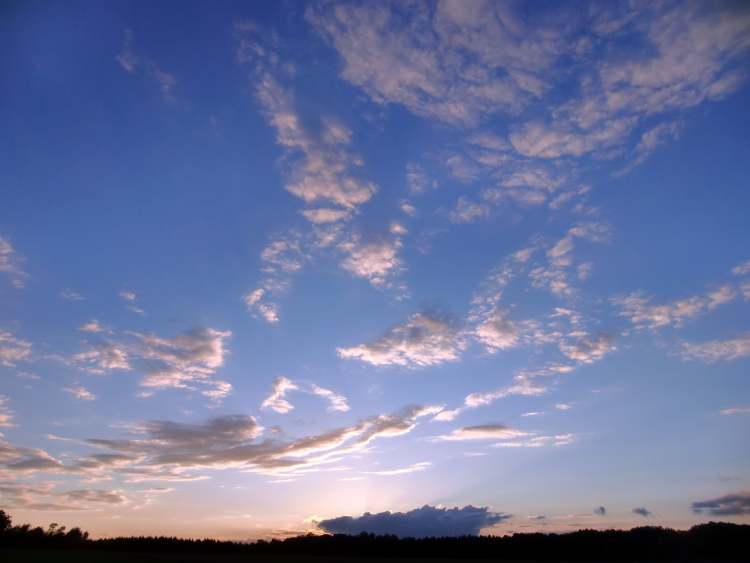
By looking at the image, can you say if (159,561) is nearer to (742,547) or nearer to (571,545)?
(571,545)

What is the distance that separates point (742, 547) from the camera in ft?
220

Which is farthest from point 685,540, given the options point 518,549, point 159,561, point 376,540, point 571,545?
point 159,561

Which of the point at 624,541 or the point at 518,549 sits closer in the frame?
the point at 624,541

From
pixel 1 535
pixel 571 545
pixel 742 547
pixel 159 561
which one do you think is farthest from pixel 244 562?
pixel 1 535

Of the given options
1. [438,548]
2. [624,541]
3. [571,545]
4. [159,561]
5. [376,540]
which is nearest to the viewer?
[159,561]

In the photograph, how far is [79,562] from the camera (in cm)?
5591

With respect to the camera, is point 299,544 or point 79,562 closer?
point 79,562

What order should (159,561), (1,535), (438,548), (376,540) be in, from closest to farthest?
(159,561)
(438,548)
(376,540)
(1,535)

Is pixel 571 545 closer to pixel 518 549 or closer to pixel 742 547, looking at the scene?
pixel 518 549

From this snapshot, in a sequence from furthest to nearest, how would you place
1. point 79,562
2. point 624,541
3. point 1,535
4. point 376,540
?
point 1,535 < point 376,540 < point 624,541 < point 79,562

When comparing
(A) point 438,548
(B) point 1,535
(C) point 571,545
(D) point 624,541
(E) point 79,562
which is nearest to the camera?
(E) point 79,562

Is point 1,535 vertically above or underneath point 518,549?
above

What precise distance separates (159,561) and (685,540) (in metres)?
66.4

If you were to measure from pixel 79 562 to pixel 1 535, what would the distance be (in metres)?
104
